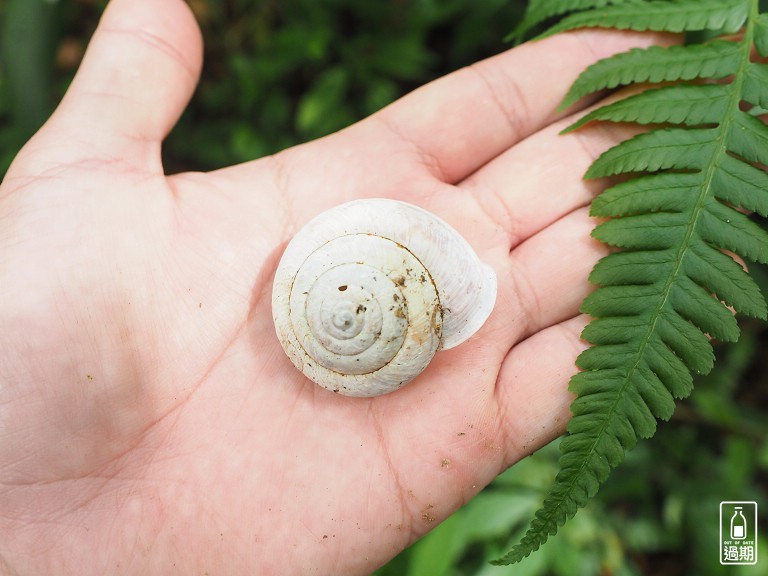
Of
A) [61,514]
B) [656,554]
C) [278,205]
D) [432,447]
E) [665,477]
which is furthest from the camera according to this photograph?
[656,554]

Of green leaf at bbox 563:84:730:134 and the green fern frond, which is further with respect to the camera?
green leaf at bbox 563:84:730:134

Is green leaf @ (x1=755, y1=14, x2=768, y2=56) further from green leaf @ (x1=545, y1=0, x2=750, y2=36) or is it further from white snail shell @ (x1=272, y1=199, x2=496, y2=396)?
white snail shell @ (x1=272, y1=199, x2=496, y2=396)

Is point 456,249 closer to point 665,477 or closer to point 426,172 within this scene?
point 426,172

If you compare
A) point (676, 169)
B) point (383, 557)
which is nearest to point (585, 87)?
point (676, 169)

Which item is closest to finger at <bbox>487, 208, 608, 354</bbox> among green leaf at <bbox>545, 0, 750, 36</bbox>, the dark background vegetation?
green leaf at <bbox>545, 0, 750, 36</bbox>

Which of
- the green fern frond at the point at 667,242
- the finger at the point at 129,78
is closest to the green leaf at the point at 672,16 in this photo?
the green fern frond at the point at 667,242

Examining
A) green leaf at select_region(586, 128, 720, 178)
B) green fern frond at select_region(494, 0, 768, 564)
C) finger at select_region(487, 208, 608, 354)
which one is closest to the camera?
green fern frond at select_region(494, 0, 768, 564)
